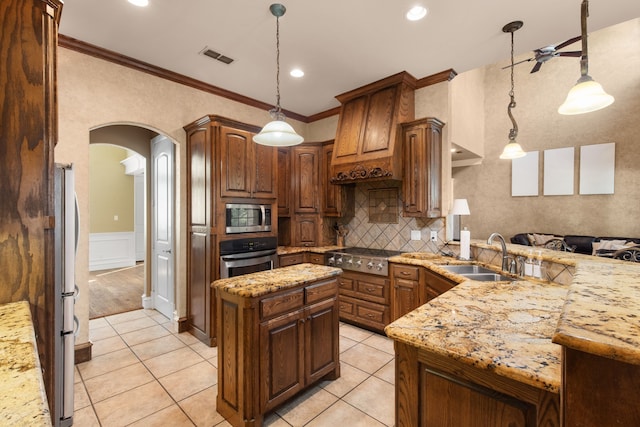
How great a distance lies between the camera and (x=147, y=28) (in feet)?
8.58

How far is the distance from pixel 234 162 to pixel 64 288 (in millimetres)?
1952

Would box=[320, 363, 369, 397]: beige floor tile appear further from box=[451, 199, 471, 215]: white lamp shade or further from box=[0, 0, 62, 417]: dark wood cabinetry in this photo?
box=[451, 199, 471, 215]: white lamp shade

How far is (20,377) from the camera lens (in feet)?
2.11

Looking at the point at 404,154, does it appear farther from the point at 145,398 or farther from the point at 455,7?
the point at 145,398

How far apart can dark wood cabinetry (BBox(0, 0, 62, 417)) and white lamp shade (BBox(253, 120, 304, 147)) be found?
52.4 inches

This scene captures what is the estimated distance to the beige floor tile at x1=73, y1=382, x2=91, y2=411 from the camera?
217 cm

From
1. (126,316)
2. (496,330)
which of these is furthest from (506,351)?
(126,316)

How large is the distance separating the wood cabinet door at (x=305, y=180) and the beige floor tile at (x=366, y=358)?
6.77 ft

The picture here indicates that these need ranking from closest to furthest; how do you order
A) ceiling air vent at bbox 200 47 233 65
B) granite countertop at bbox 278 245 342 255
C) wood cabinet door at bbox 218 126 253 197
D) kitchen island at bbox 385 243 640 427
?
kitchen island at bbox 385 243 640 427
ceiling air vent at bbox 200 47 233 65
wood cabinet door at bbox 218 126 253 197
granite countertop at bbox 278 245 342 255

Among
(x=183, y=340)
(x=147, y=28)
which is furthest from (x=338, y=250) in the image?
(x=147, y=28)

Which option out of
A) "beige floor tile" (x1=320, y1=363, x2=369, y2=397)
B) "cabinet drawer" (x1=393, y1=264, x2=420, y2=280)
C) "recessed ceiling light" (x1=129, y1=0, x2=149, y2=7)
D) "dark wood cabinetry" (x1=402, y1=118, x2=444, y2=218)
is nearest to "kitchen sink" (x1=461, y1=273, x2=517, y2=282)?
"cabinet drawer" (x1=393, y1=264, x2=420, y2=280)

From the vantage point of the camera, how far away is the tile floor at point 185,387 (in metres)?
2.04

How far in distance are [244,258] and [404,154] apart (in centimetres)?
229

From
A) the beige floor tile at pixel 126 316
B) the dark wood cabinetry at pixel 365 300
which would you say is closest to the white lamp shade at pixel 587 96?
the dark wood cabinetry at pixel 365 300
